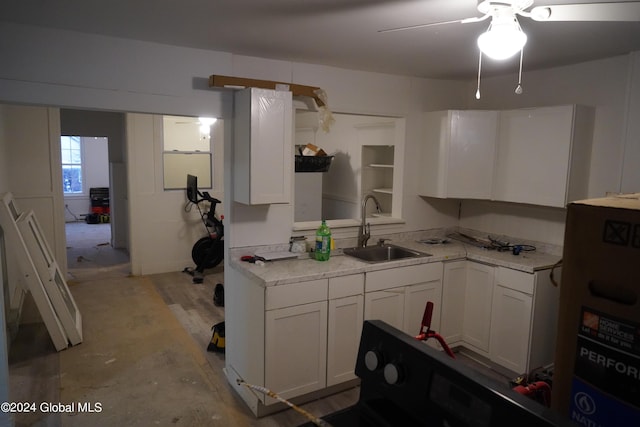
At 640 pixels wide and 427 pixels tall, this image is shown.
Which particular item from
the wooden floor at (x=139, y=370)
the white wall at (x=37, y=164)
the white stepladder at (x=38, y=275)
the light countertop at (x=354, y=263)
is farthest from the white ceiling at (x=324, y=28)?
the white wall at (x=37, y=164)

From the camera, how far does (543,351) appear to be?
10.3 ft

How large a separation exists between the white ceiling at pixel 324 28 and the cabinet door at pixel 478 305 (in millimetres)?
1597

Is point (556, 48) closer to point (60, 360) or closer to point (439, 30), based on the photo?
point (439, 30)

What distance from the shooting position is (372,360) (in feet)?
3.22

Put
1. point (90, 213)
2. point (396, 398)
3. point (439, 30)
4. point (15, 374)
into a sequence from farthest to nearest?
point (90, 213)
point (15, 374)
point (439, 30)
point (396, 398)

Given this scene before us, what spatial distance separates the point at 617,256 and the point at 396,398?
506 millimetres

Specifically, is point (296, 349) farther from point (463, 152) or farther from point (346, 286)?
point (463, 152)

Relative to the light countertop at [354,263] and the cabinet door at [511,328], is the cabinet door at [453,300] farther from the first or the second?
the cabinet door at [511,328]

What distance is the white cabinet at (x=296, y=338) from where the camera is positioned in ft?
8.63

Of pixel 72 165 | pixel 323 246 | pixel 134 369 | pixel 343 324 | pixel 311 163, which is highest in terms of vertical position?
pixel 311 163

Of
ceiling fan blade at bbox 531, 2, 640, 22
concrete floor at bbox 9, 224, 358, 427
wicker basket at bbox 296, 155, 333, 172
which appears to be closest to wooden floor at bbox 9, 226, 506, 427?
concrete floor at bbox 9, 224, 358, 427

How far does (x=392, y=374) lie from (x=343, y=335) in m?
2.05

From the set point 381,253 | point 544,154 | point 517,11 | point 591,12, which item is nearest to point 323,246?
point 381,253

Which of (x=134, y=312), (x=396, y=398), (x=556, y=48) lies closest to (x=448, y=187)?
(x=556, y=48)
